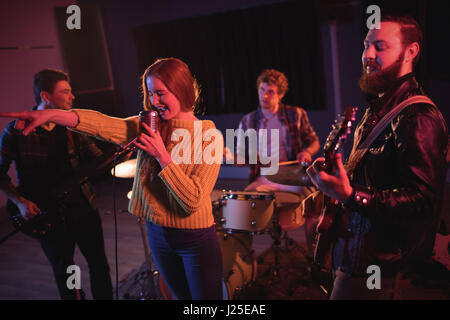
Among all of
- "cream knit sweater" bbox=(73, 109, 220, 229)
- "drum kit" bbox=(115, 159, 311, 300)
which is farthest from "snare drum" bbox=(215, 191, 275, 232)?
"cream knit sweater" bbox=(73, 109, 220, 229)

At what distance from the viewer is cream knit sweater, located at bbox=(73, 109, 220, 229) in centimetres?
149

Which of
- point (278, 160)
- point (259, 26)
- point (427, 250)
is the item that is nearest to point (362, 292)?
point (427, 250)

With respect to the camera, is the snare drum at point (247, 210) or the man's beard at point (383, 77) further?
the snare drum at point (247, 210)

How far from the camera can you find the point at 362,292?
1.33 metres

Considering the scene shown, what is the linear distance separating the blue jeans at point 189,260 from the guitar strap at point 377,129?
29.1 inches

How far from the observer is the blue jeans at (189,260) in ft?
5.16

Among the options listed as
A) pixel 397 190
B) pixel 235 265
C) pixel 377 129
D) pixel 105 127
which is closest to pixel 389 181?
pixel 397 190

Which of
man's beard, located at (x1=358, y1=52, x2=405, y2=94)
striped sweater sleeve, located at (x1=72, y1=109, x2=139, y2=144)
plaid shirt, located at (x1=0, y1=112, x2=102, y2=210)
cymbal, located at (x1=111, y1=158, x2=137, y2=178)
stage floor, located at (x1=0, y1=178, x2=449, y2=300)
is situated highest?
man's beard, located at (x1=358, y1=52, x2=405, y2=94)

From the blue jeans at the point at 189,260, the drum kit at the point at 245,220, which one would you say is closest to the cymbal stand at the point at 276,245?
the drum kit at the point at 245,220

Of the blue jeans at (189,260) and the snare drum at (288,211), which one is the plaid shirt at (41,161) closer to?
the blue jeans at (189,260)

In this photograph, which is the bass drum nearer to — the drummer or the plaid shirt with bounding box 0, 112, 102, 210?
the drummer

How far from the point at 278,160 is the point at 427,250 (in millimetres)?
2134
